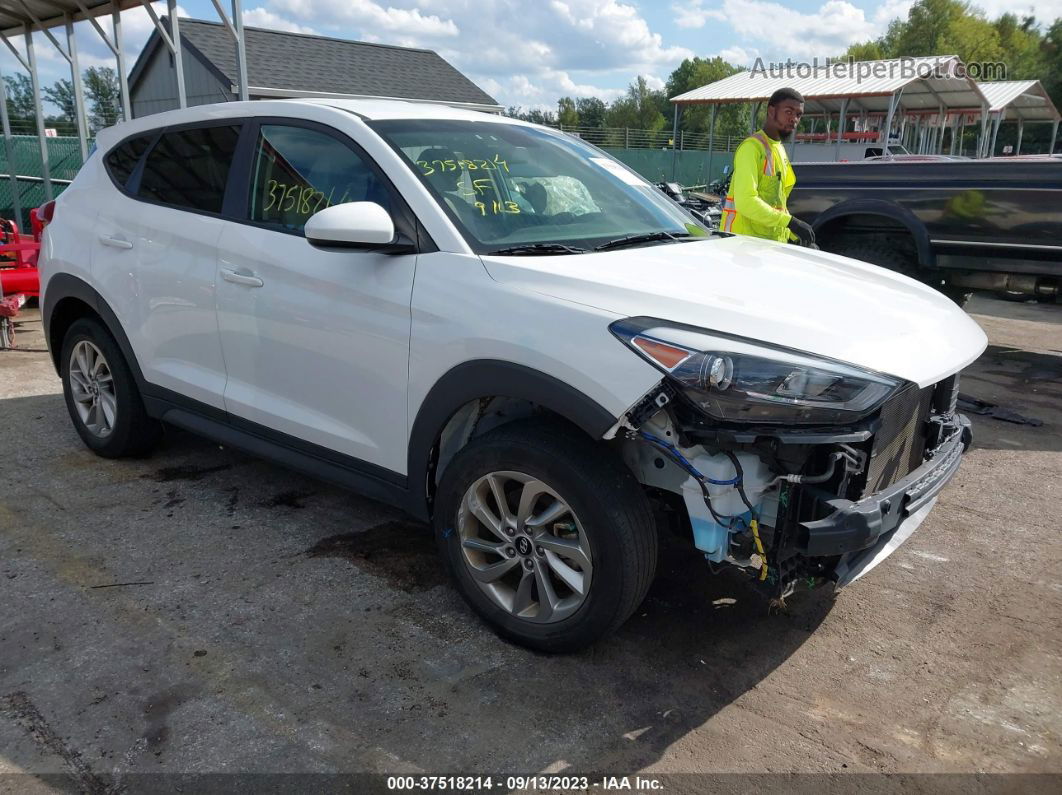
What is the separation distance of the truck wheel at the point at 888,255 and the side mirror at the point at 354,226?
5943mm

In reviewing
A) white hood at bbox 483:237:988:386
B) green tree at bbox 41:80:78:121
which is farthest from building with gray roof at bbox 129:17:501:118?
white hood at bbox 483:237:988:386

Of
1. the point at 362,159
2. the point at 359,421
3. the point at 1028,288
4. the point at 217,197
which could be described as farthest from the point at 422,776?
the point at 1028,288

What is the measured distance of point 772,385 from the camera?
8.06 ft

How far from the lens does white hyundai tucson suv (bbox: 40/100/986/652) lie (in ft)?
8.32

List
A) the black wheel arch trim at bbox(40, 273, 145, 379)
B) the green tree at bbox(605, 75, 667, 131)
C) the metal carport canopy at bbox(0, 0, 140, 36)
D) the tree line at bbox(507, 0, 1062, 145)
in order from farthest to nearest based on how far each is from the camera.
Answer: the green tree at bbox(605, 75, 667, 131)
the tree line at bbox(507, 0, 1062, 145)
the metal carport canopy at bbox(0, 0, 140, 36)
the black wheel arch trim at bbox(40, 273, 145, 379)

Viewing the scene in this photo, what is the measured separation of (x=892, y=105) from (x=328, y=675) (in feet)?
74.9

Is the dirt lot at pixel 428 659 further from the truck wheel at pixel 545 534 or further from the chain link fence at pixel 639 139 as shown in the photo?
the chain link fence at pixel 639 139

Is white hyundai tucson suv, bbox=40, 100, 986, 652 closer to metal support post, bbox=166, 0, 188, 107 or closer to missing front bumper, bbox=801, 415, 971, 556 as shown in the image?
missing front bumper, bbox=801, 415, 971, 556

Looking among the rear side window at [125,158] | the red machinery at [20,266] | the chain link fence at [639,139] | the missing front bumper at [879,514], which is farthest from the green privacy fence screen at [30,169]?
the chain link fence at [639,139]

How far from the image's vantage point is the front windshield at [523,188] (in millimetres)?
3207

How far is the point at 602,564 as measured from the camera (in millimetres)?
2688

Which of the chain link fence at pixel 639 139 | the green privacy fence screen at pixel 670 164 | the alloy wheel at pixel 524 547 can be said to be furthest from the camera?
the chain link fence at pixel 639 139

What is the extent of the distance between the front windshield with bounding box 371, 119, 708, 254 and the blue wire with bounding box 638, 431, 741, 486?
0.89 meters

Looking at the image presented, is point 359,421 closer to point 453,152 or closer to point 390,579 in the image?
point 390,579
